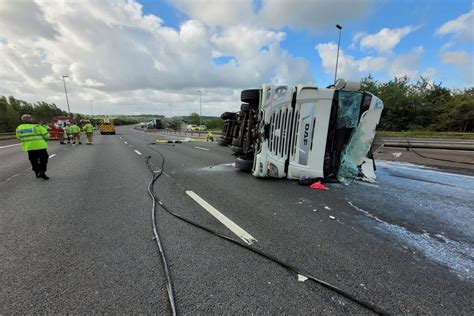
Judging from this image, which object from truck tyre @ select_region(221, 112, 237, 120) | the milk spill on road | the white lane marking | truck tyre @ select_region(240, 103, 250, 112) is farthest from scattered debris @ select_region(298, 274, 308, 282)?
truck tyre @ select_region(221, 112, 237, 120)

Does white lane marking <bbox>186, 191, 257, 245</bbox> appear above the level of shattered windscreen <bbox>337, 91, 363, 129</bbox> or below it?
below

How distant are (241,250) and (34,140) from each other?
6380 millimetres

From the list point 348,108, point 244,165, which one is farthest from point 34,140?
point 348,108

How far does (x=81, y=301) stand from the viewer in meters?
1.88

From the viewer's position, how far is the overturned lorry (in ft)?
17.1

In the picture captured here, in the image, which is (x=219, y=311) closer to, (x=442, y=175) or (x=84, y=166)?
(x=442, y=175)

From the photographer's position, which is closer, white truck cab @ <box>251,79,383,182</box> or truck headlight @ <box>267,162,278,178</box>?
white truck cab @ <box>251,79,383,182</box>

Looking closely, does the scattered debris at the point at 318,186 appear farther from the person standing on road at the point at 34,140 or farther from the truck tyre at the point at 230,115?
the person standing on road at the point at 34,140

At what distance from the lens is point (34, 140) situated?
6117mm

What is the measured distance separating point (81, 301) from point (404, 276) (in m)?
2.74

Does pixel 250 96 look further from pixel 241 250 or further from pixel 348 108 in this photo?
pixel 241 250

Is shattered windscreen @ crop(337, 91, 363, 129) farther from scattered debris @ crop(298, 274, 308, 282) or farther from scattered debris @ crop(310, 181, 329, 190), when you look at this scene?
scattered debris @ crop(298, 274, 308, 282)

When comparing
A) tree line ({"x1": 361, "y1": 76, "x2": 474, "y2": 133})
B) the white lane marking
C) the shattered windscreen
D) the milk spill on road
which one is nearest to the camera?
the milk spill on road

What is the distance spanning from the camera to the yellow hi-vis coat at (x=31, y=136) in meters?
6.02
